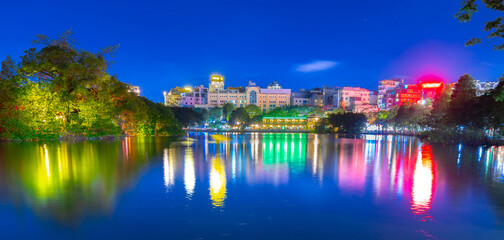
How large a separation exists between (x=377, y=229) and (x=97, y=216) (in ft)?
23.7

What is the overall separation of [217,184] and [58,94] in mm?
24638

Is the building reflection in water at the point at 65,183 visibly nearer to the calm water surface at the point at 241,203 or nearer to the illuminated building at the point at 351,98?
→ the calm water surface at the point at 241,203

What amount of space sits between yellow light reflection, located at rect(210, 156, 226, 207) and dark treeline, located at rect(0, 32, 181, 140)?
66.9 ft

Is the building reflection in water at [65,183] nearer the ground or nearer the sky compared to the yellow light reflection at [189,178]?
nearer the sky

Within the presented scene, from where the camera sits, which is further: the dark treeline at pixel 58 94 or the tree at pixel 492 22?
the dark treeline at pixel 58 94

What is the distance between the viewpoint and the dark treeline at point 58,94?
1016 inches

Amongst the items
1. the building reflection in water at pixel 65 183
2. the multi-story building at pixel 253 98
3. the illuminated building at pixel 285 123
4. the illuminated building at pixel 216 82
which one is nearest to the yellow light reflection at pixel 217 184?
the building reflection in water at pixel 65 183

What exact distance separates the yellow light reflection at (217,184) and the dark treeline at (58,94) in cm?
2038

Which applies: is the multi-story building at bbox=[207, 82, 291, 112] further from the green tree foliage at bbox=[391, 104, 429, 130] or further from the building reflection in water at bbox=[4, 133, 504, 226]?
the building reflection in water at bbox=[4, 133, 504, 226]

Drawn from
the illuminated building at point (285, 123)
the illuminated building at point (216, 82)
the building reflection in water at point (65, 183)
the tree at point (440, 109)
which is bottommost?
the illuminated building at point (285, 123)

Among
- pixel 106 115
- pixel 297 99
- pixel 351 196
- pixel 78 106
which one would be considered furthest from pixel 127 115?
pixel 297 99

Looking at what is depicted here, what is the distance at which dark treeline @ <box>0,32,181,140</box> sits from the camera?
25812 mm

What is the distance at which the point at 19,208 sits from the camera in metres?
8.03

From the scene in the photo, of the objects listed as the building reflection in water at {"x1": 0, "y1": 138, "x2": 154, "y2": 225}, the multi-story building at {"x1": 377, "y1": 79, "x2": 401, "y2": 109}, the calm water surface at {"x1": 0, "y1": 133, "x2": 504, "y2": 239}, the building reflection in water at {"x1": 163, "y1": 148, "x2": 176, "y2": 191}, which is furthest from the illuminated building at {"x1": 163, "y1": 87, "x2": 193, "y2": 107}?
the calm water surface at {"x1": 0, "y1": 133, "x2": 504, "y2": 239}
